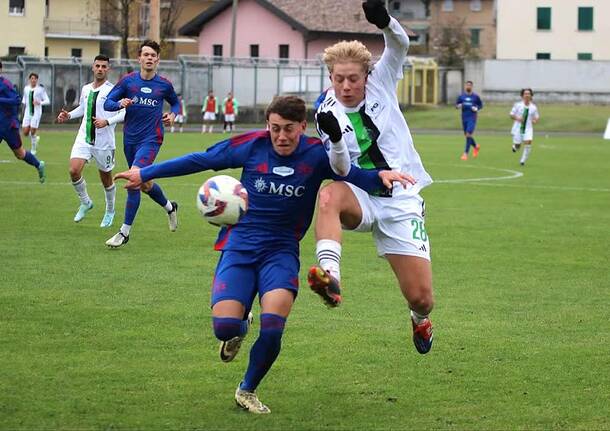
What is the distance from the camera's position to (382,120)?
8.11 metres

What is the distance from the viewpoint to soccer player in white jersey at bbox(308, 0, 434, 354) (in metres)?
7.82

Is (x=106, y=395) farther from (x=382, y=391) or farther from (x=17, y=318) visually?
(x=17, y=318)

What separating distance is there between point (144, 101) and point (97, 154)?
1671 mm

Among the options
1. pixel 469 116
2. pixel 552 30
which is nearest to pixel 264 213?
pixel 469 116

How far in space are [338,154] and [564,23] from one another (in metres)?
80.6

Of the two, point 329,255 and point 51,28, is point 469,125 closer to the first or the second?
point 329,255

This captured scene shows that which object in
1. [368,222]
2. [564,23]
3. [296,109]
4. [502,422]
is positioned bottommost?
[502,422]

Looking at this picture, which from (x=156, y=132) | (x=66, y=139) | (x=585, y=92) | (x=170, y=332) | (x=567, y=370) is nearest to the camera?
(x=567, y=370)

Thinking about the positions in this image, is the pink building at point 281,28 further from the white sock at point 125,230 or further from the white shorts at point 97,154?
the white sock at point 125,230

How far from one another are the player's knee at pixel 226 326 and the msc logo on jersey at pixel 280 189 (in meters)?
0.84

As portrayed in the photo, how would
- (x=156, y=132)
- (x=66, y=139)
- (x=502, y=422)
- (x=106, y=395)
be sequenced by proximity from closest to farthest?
(x=502, y=422) → (x=106, y=395) → (x=156, y=132) → (x=66, y=139)

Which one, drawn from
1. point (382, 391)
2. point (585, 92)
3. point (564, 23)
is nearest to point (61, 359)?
point (382, 391)

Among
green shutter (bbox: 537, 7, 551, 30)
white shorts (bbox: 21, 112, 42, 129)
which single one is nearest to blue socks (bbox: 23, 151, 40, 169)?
white shorts (bbox: 21, 112, 42, 129)

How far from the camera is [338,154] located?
7.32m
